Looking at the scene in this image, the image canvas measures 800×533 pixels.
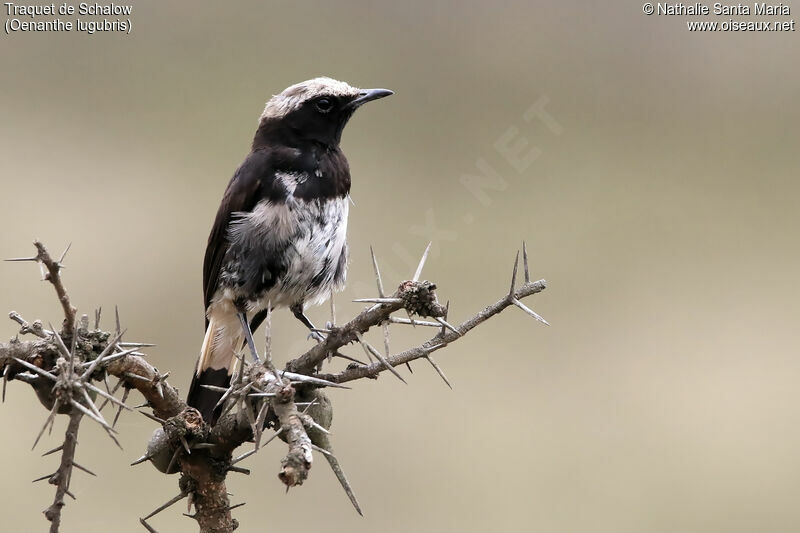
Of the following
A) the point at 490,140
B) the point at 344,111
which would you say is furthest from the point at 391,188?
the point at 344,111

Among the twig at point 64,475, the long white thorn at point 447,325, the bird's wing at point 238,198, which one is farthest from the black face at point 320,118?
the twig at point 64,475

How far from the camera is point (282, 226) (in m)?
4.90

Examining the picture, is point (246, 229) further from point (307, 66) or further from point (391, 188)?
point (307, 66)

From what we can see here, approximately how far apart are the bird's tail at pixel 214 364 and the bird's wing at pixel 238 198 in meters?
0.19

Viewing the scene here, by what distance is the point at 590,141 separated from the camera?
13180mm

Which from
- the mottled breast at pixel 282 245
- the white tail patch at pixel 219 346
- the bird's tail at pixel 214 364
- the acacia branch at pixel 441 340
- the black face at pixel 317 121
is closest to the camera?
the acacia branch at pixel 441 340

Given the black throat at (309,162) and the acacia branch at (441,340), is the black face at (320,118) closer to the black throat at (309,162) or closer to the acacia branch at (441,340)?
the black throat at (309,162)

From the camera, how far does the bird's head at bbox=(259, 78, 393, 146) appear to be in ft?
17.0

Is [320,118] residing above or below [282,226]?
above

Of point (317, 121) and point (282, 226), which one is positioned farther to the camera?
point (317, 121)

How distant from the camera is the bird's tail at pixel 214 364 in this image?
4.25 meters

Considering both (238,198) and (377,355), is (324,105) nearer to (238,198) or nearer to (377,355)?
(238,198)

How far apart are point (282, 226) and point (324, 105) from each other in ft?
2.51

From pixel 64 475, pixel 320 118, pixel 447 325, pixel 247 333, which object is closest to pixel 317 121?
pixel 320 118
